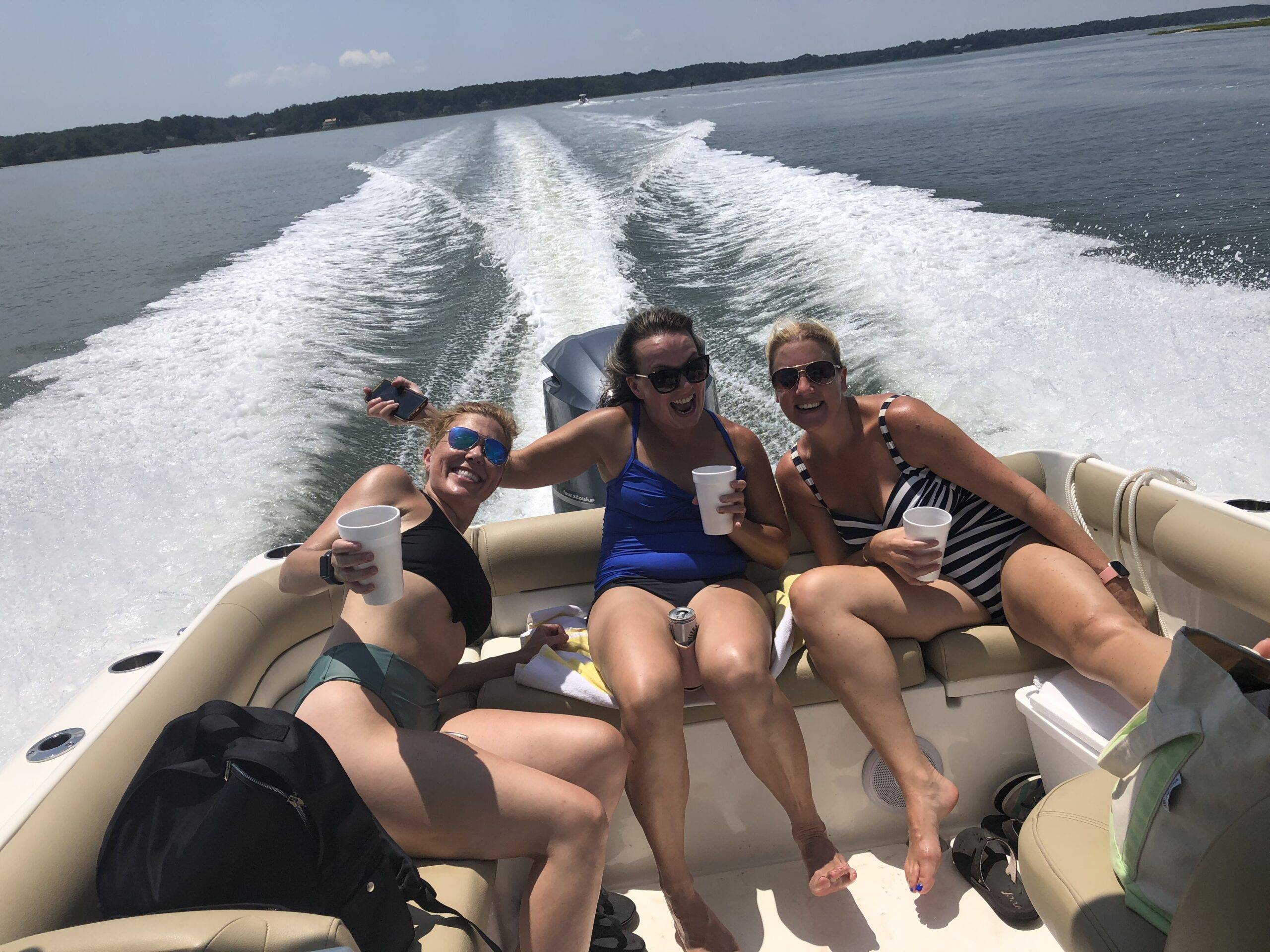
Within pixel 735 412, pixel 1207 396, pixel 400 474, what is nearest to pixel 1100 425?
pixel 1207 396

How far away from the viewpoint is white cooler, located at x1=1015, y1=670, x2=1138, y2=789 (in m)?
1.73

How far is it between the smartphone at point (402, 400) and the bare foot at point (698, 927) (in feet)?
3.75

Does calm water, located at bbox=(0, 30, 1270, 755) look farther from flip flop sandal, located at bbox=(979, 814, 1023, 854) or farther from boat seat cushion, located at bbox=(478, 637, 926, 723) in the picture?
Result: flip flop sandal, located at bbox=(979, 814, 1023, 854)

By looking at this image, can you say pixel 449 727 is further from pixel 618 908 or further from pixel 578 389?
pixel 578 389

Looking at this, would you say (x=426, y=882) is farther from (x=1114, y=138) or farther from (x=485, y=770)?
(x=1114, y=138)

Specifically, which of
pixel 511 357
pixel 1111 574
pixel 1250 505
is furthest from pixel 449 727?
pixel 511 357

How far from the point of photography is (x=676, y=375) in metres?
2.13

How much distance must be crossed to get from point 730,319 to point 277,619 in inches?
187

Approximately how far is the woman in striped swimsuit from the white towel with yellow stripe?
3.0 inches

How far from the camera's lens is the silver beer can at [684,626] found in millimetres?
1925

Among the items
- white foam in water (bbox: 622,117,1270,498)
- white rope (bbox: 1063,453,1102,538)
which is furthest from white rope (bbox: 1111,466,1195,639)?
white foam in water (bbox: 622,117,1270,498)

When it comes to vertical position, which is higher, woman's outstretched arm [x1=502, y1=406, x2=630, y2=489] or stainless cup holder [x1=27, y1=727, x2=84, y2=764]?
woman's outstretched arm [x1=502, y1=406, x2=630, y2=489]

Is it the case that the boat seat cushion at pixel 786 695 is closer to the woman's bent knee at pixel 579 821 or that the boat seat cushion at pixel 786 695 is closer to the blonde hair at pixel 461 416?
the woman's bent knee at pixel 579 821

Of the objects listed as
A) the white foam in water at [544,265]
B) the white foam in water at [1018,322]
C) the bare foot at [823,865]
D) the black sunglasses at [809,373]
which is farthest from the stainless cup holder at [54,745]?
the white foam in water at [1018,322]
